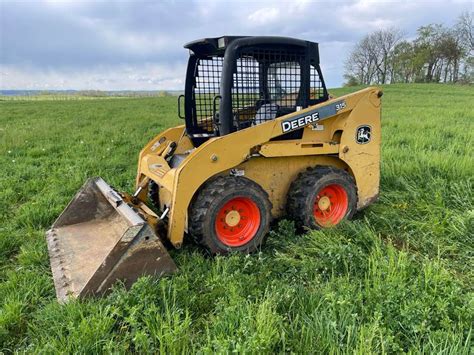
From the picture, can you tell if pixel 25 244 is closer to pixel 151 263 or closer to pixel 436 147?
pixel 151 263

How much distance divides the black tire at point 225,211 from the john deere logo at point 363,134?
51.1 inches

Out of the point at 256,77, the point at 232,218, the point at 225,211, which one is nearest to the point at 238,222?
the point at 232,218

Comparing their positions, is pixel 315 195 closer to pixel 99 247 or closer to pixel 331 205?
pixel 331 205

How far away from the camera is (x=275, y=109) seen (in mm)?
3908

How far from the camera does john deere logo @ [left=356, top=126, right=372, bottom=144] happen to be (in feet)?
13.3

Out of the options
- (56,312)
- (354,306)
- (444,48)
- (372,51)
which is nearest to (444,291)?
(354,306)

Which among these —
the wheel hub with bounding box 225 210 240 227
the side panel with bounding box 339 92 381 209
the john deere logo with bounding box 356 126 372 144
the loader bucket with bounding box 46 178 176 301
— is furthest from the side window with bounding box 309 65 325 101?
the loader bucket with bounding box 46 178 176 301

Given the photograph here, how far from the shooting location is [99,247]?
3.47 meters

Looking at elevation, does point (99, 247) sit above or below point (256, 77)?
below

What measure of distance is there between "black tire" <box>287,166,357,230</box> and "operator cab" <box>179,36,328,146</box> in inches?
19.6

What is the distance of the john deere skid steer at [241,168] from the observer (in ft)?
10.6

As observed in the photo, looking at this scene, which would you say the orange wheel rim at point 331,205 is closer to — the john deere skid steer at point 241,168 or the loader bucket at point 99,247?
the john deere skid steer at point 241,168

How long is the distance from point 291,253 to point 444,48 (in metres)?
57.8

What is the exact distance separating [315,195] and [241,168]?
0.77m
